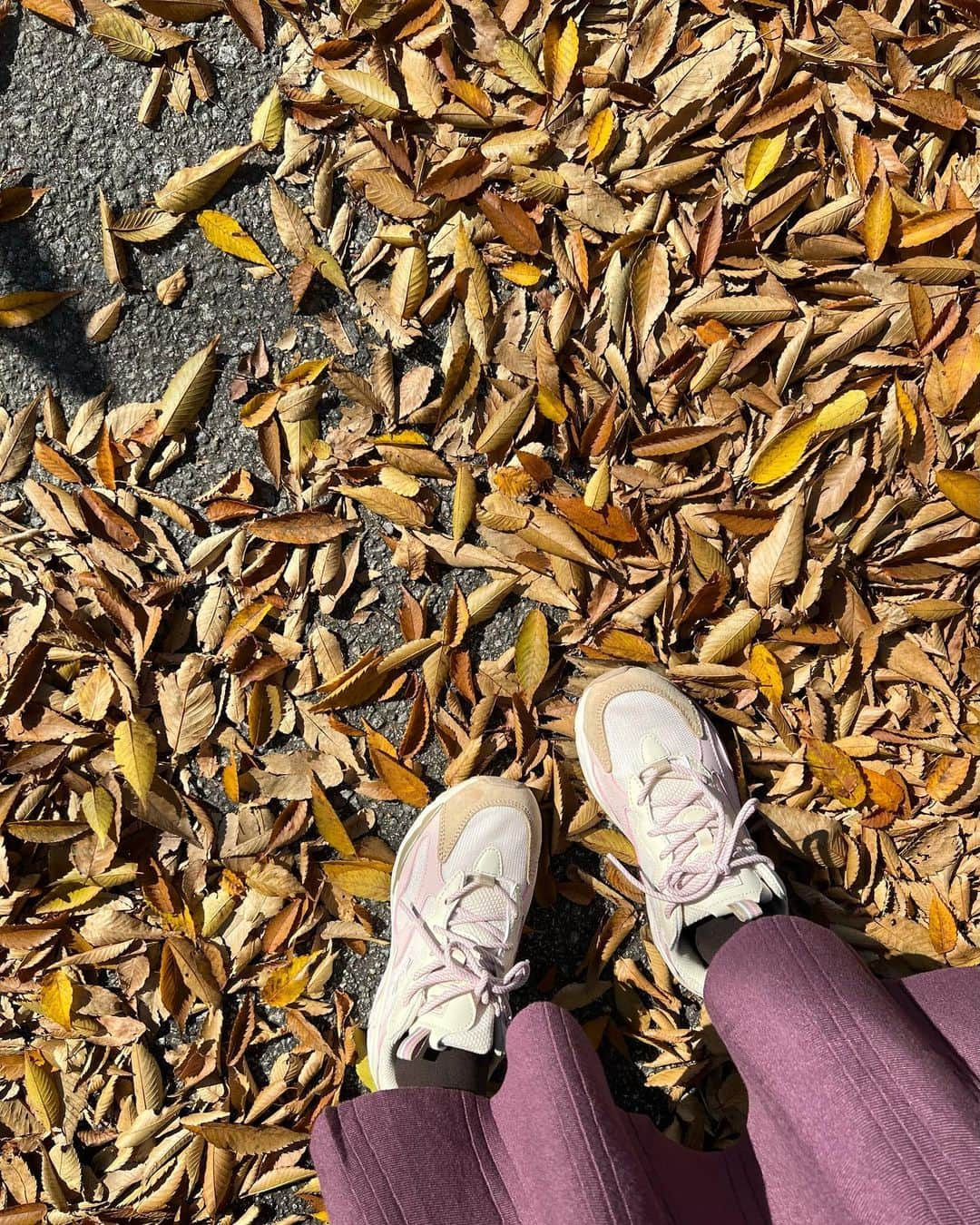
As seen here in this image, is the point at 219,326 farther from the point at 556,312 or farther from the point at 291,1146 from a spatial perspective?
the point at 291,1146

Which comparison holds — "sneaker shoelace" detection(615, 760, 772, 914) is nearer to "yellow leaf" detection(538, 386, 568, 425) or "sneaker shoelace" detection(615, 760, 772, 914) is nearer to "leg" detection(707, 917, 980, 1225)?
"leg" detection(707, 917, 980, 1225)

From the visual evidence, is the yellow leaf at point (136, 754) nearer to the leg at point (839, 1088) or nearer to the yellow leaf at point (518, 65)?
the leg at point (839, 1088)

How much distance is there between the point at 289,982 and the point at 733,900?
2.63 feet

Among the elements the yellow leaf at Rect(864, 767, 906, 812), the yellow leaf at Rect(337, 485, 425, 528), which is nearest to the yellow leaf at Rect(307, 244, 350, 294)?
the yellow leaf at Rect(337, 485, 425, 528)

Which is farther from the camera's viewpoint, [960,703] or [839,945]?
[960,703]

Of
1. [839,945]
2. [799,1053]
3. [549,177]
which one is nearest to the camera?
[799,1053]

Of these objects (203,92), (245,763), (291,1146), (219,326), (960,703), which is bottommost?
(291,1146)

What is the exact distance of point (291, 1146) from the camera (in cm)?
154

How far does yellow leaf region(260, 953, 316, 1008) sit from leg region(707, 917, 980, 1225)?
2.37 ft

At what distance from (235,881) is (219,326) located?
99 centimetres

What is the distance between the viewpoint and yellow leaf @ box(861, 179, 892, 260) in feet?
4.86

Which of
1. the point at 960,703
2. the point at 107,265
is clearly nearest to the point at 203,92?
the point at 107,265

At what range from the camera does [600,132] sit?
4.84 feet

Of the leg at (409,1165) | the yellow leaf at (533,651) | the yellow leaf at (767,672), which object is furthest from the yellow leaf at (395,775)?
the yellow leaf at (767,672)
